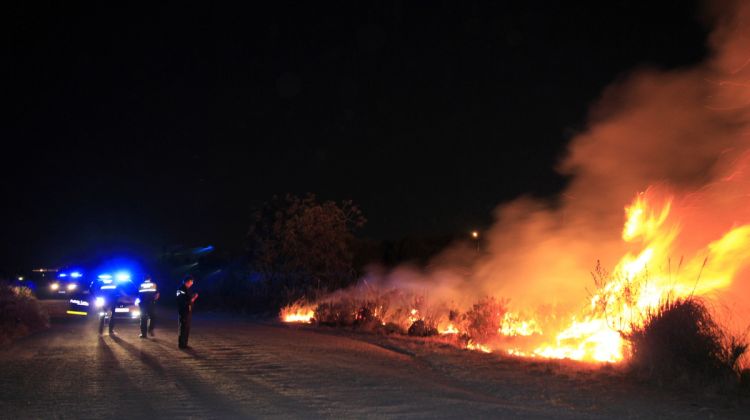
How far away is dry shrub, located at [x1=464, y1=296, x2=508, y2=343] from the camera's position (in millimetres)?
20047

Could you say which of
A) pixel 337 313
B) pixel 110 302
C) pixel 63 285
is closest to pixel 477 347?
pixel 337 313

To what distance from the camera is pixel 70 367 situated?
49.6ft

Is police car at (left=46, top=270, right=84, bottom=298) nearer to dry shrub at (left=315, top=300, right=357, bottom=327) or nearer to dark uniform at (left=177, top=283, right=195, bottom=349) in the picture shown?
dry shrub at (left=315, top=300, right=357, bottom=327)

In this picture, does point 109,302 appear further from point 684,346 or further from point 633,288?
point 684,346

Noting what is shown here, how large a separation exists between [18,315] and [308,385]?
17.2 meters

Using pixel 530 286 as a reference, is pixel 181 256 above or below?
above

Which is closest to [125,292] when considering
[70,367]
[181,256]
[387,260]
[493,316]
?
[70,367]

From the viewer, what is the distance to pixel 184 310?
19.0m

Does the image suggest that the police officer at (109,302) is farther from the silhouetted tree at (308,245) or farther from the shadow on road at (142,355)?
the silhouetted tree at (308,245)

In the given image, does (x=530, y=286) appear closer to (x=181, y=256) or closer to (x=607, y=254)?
(x=607, y=254)

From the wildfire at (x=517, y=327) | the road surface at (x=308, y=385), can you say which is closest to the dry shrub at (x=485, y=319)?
the wildfire at (x=517, y=327)

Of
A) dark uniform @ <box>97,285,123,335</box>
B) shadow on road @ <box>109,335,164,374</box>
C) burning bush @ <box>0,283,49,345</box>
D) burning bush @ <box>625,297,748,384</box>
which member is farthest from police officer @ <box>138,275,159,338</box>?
burning bush @ <box>625,297,748,384</box>

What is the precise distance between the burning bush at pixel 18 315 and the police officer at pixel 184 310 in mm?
5683

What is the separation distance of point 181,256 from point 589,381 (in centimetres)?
→ 8313
